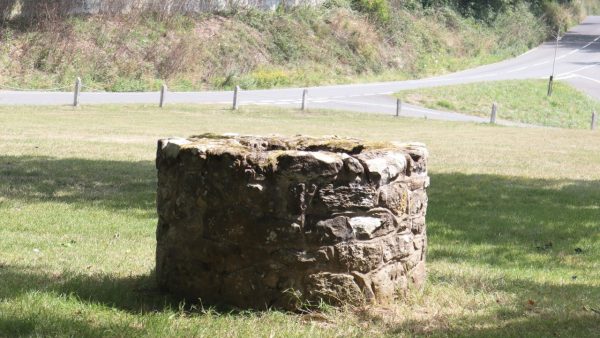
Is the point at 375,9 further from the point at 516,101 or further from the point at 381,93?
the point at 381,93

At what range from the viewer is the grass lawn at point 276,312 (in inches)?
245

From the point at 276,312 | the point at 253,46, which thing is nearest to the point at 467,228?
the point at 276,312

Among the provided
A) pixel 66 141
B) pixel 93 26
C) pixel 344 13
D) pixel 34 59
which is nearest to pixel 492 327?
pixel 66 141

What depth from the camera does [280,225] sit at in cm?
627

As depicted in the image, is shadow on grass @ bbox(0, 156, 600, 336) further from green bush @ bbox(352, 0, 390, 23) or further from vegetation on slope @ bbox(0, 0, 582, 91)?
green bush @ bbox(352, 0, 390, 23)

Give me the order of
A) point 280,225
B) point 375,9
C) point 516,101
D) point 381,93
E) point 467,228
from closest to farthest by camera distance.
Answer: point 280,225 → point 467,228 → point 381,93 → point 516,101 → point 375,9

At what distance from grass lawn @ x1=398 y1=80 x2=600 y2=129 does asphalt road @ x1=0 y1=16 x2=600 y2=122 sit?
4.96 feet

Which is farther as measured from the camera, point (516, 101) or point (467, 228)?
point (516, 101)

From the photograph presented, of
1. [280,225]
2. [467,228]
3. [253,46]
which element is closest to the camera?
[280,225]

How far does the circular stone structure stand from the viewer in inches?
247

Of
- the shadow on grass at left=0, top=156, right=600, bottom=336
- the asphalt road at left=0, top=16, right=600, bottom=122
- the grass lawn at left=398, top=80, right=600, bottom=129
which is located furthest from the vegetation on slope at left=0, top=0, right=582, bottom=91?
the shadow on grass at left=0, top=156, right=600, bottom=336

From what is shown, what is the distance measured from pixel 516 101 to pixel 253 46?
483 inches

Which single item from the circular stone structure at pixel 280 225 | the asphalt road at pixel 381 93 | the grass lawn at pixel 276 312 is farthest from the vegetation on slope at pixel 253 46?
the circular stone structure at pixel 280 225

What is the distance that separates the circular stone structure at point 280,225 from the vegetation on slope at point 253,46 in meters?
30.1
